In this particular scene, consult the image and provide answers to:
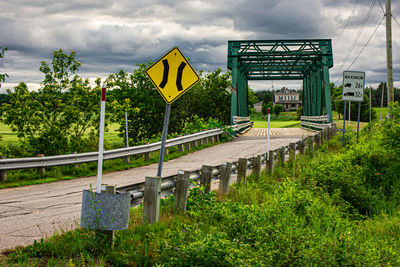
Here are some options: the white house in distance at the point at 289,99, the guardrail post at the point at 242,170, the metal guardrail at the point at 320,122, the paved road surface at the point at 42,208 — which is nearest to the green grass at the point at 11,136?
the paved road surface at the point at 42,208

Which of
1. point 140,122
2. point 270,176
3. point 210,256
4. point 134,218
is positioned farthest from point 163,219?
point 140,122

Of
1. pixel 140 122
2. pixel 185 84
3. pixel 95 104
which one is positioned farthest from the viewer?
pixel 140 122

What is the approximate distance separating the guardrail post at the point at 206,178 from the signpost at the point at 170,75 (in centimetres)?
84

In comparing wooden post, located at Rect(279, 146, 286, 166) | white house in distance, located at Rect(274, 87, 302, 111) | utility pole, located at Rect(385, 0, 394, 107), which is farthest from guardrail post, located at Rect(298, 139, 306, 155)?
white house in distance, located at Rect(274, 87, 302, 111)

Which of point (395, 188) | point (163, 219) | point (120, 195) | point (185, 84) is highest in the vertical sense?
point (185, 84)

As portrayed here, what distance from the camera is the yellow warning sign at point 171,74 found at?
252 inches

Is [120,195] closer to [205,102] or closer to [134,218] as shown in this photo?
[134,218]

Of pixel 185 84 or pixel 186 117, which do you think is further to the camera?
pixel 186 117

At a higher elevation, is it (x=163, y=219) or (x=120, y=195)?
(x=120, y=195)

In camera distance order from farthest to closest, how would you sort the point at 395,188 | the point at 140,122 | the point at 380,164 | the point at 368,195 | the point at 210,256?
1. the point at 140,122
2. the point at 380,164
3. the point at 395,188
4. the point at 368,195
5. the point at 210,256

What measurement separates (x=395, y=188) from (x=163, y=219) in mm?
7448

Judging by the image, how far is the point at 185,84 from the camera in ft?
21.5

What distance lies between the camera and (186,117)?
137 ft

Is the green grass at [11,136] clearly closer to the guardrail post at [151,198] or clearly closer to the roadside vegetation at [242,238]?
the roadside vegetation at [242,238]
